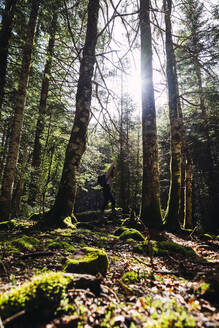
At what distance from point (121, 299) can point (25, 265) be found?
66.2 inches

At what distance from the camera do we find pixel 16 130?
23.9ft

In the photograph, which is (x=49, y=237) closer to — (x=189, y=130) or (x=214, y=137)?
(x=214, y=137)

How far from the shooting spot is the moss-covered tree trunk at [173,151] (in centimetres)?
724

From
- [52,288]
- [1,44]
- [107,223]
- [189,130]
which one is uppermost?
[189,130]

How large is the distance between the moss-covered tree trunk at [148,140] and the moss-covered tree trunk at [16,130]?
4.74m

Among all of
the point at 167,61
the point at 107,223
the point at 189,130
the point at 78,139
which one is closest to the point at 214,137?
the point at 189,130

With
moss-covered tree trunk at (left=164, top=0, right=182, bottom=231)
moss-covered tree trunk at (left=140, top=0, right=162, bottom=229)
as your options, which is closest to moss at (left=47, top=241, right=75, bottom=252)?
moss-covered tree trunk at (left=140, top=0, right=162, bottom=229)

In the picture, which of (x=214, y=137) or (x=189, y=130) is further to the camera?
(x=189, y=130)

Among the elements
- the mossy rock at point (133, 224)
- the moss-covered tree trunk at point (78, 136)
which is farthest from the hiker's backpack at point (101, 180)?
the mossy rock at point (133, 224)

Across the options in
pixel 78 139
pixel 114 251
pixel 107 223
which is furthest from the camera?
pixel 107 223

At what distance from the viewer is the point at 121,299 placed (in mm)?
1802

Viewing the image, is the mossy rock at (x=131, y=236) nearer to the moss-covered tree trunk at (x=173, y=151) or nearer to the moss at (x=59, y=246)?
the moss at (x=59, y=246)

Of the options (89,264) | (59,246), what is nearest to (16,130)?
(59,246)

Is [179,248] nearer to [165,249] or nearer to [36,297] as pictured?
[165,249]
